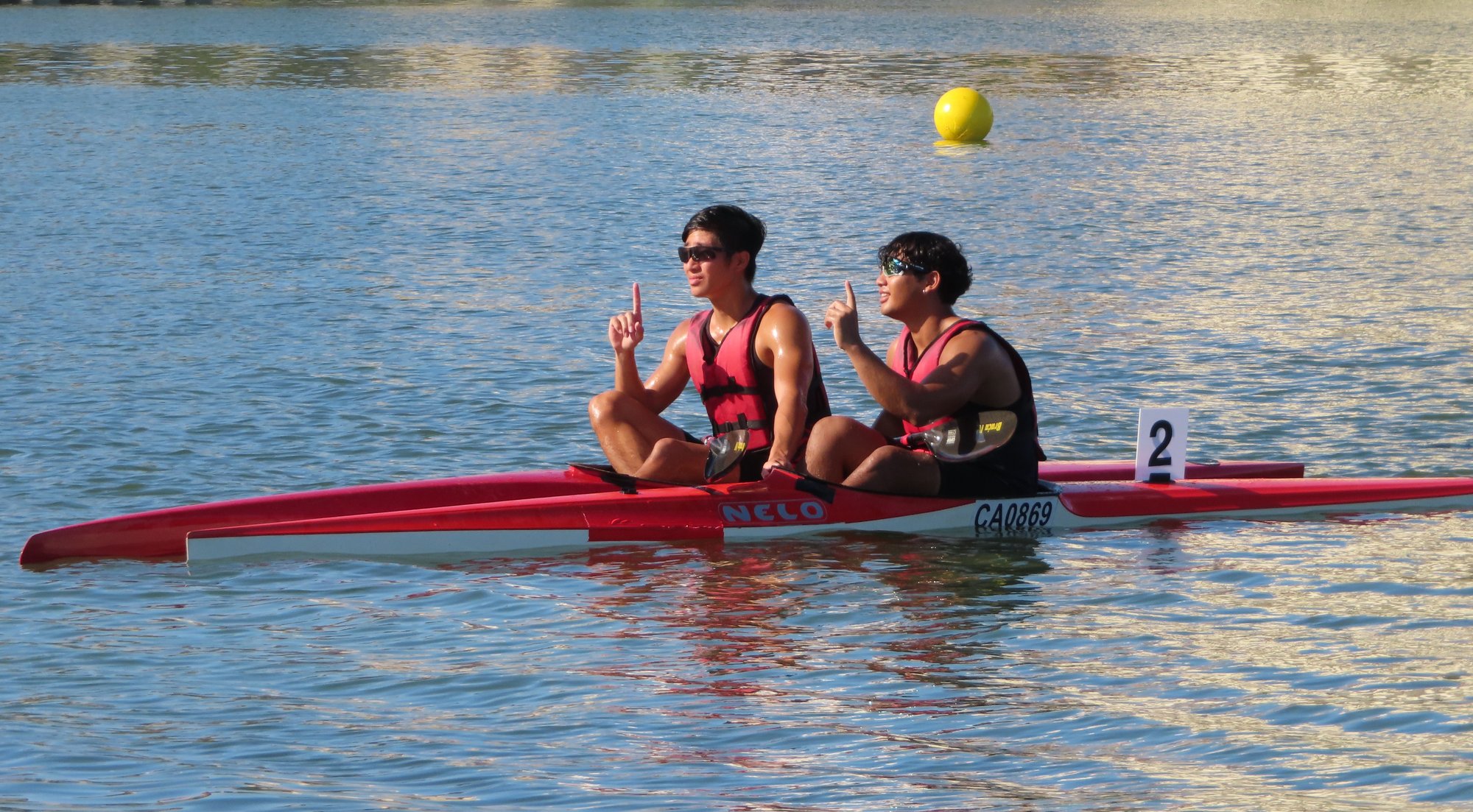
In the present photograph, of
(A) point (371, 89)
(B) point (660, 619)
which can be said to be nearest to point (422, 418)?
(B) point (660, 619)

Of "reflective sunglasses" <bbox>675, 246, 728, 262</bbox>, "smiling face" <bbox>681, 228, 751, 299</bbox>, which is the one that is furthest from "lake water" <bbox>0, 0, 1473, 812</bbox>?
Result: "reflective sunglasses" <bbox>675, 246, 728, 262</bbox>

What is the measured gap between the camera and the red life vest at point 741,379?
25.7 ft

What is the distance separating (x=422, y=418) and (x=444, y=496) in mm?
2978

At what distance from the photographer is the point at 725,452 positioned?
7980 mm

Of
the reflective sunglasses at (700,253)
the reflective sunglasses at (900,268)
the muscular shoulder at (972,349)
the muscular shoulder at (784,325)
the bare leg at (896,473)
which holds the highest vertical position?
the reflective sunglasses at (700,253)

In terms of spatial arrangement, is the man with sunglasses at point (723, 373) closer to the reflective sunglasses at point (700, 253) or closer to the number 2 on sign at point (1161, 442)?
the reflective sunglasses at point (700, 253)

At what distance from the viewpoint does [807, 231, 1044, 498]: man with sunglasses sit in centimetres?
769

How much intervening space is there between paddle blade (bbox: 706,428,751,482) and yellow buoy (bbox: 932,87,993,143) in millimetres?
19639

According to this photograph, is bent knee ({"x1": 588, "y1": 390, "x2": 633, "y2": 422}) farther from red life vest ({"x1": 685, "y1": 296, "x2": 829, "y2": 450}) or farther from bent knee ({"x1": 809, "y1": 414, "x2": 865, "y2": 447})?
bent knee ({"x1": 809, "y1": 414, "x2": 865, "y2": 447})

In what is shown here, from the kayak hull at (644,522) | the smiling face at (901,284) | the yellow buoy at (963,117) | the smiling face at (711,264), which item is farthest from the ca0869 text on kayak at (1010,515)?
the yellow buoy at (963,117)

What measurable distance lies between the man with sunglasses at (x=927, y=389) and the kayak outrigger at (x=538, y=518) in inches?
3.7

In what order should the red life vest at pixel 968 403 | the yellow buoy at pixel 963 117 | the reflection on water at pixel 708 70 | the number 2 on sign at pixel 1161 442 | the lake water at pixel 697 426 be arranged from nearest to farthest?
the lake water at pixel 697 426
the red life vest at pixel 968 403
the number 2 on sign at pixel 1161 442
the yellow buoy at pixel 963 117
the reflection on water at pixel 708 70

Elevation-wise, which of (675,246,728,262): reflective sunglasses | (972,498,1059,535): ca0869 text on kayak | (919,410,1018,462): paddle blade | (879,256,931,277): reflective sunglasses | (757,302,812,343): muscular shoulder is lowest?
(972,498,1059,535): ca0869 text on kayak

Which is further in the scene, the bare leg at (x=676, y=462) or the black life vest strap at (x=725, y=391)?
the bare leg at (x=676, y=462)
